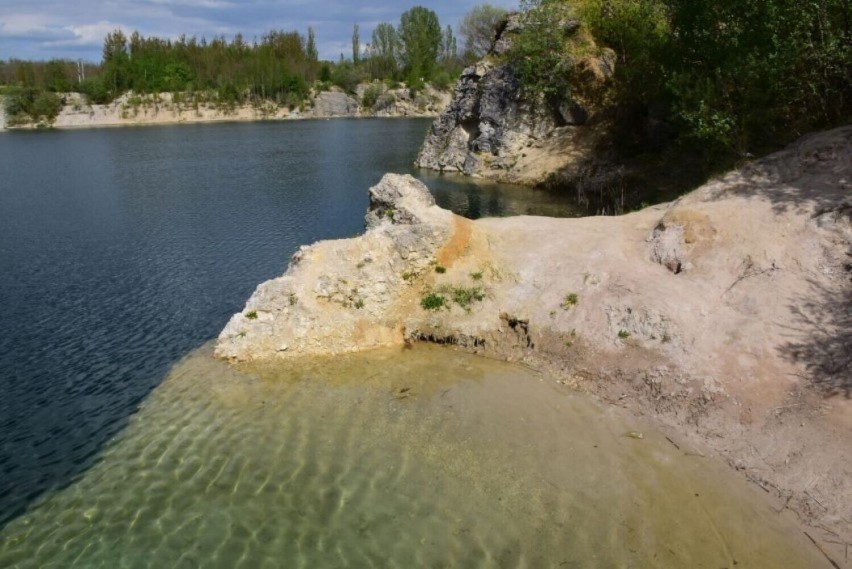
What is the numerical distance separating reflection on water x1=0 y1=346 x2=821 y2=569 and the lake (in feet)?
0.14

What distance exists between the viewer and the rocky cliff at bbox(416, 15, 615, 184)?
4925cm

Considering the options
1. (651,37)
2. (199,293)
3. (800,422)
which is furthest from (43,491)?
(651,37)

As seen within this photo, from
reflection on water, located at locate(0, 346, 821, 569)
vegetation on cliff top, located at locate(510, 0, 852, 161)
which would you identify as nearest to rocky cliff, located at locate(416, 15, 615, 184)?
vegetation on cliff top, located at locate(510, 0, 852, 161)

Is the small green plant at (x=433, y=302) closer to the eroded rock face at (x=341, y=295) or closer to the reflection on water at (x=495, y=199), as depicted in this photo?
the eroded rock face at (x=341, y=295)

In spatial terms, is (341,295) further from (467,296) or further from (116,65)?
(116,65)

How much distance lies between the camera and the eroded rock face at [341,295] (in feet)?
63.5

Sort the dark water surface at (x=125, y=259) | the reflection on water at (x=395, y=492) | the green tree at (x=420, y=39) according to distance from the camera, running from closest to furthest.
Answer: the reflection on water at (x=395, y=492)
the dark water surface at (x=125, y=259)
the green tree at (x=420, y=39)

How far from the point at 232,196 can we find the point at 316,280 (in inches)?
1093

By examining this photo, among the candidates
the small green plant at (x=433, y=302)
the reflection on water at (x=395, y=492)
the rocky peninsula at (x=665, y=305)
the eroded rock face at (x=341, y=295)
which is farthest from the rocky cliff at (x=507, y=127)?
the reflection on water at (x=395, y=492)

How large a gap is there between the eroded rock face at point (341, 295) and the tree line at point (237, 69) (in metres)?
141

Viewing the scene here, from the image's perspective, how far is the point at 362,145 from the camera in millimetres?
80625

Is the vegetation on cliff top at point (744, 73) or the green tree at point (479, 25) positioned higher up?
the green tree at point (479, 25)

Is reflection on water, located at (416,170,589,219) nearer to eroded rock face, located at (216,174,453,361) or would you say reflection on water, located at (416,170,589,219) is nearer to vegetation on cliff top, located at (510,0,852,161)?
vegetation on cliff top, located at (510,0,852,161)

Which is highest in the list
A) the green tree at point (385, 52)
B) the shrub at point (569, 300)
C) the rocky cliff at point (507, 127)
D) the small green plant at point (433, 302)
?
the green tree at point (385, 52)
